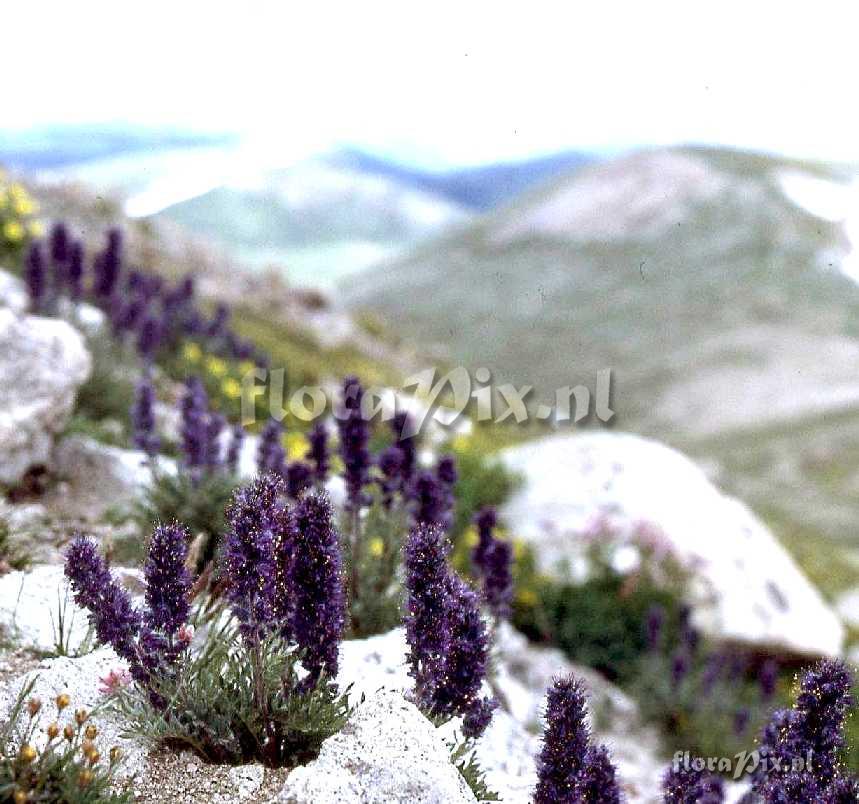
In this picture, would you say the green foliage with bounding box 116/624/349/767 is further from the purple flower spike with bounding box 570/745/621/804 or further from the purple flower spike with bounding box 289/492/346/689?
the purple flower spike with bounding box 570/745/621/804

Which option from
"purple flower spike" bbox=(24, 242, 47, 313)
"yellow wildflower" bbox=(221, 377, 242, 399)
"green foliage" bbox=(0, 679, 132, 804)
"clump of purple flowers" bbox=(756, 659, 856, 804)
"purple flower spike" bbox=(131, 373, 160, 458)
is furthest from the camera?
"yellow wildflower" bbox=(221, 377, 242, 399)

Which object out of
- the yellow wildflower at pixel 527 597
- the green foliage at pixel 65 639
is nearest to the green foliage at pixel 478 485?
the yellow wildflower at pixel 527 597

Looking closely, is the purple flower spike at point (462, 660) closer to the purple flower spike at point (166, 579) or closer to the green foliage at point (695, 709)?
the purple flower spike at point (166, 579)

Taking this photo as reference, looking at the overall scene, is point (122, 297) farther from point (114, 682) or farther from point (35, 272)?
point (114, 682)

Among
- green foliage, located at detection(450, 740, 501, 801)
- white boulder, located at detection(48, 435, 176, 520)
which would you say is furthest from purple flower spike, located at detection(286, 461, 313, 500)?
green foliage, located at detection(450, 740, 501, 801)

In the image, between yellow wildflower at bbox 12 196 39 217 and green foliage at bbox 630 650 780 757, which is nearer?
green foliage at bbox 630 650 780 757

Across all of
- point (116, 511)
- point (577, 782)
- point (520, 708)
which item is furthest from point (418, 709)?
A: point (116, 511)
